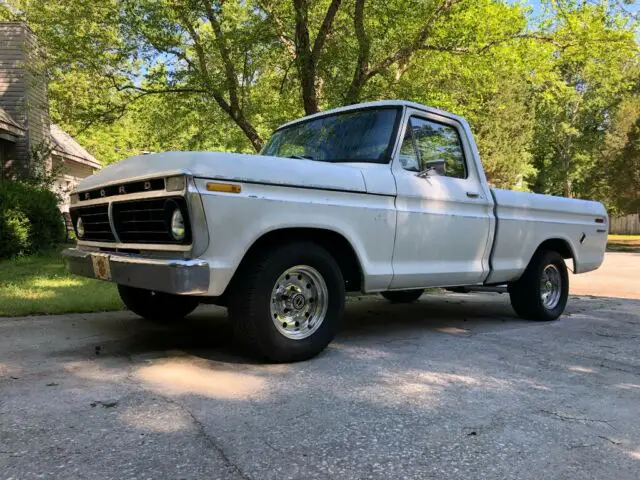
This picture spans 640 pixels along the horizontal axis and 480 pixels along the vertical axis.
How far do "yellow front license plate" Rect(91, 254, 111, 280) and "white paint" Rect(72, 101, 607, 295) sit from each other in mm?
584

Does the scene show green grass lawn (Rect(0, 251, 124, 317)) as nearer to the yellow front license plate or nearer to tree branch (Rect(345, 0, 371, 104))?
the yellow front license plate

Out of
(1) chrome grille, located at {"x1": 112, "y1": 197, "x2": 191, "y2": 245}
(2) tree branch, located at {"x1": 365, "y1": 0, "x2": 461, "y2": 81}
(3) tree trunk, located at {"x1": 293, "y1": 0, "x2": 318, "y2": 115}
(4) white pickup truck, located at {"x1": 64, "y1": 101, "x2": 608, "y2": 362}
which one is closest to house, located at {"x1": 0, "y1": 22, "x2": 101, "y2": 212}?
(3) tree trunk, located at {"x1": 293, "y1": 0, "x2": 318, "y2": 115}

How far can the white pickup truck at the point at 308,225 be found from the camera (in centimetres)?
382

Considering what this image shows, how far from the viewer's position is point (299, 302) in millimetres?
4367

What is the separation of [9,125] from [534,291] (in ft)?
44.5

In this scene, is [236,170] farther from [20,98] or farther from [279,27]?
[20,98]

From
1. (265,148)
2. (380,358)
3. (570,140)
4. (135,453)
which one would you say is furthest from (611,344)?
(570,140)

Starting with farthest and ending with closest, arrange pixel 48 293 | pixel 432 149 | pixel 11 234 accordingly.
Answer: pixel 11 234 < pixel 48 293 < pixel 432 149

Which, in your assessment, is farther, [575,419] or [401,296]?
[401,296]

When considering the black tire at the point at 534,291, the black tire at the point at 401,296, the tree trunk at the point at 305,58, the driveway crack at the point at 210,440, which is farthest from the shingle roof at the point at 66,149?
the driveway crack at the point at 210,440

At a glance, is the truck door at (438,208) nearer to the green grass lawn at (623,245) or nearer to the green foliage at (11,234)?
the green foliage at (11,234)

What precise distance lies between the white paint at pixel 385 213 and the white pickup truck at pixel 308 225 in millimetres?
11

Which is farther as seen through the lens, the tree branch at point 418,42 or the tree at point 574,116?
the tree at point 574,116

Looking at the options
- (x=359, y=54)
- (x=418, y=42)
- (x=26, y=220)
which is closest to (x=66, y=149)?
(x=26, y=220)
